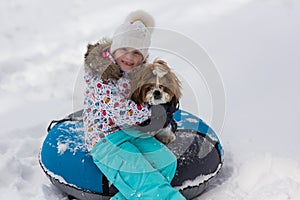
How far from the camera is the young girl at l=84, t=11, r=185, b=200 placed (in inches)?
81.7

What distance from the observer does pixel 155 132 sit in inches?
89.0

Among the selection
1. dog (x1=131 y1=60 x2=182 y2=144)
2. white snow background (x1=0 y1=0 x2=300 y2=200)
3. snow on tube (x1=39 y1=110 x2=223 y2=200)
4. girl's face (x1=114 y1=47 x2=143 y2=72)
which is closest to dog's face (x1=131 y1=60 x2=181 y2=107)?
dog (x1=131 y1=60 x2=182 y2=144)

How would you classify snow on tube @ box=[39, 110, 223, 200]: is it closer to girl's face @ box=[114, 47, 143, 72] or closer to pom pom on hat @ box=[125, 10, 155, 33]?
girl's face @ box=[114, 47, 143, 72]

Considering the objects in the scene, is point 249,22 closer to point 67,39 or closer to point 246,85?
point 246,85

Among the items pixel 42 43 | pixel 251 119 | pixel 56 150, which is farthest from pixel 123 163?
pixel 42 43

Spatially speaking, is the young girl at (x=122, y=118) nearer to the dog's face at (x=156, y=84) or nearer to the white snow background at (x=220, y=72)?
the dog's face at (x=156, y=84)

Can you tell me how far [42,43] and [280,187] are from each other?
9.49 feet

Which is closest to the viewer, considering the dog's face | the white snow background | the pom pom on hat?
the dog's face

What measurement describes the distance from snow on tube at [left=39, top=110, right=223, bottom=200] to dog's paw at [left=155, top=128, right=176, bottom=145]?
0.03 meters

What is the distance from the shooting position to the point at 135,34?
218 centimetres

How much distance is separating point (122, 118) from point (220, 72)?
157 cm

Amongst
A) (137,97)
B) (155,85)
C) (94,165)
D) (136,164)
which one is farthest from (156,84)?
(94,165)

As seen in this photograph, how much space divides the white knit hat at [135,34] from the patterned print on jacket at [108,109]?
172mm

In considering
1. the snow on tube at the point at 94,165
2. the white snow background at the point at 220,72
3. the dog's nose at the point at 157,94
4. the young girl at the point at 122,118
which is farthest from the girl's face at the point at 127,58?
the white snow background at the point at 220,72
